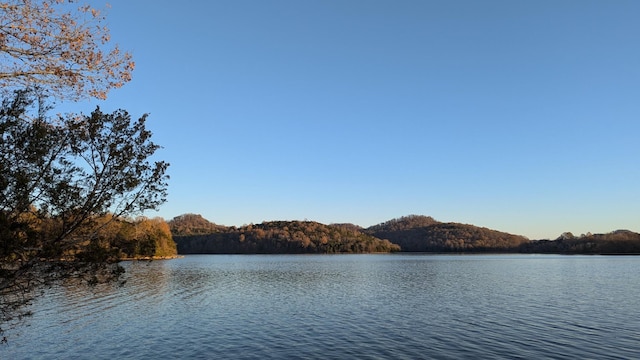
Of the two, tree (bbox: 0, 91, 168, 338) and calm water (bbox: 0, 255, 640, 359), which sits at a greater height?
tree (bbox: 0, 91, 168, 338)

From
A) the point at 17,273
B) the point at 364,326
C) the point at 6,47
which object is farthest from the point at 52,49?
the point at 364,326

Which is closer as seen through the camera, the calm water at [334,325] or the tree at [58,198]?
the tree at [58,198]

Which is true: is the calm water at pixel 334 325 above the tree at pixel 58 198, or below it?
below

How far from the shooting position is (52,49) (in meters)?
10.8

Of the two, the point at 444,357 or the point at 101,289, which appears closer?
the point at 444,357

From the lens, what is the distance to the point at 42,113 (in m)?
12.2

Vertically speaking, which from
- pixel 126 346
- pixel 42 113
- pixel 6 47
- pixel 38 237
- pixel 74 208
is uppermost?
pixel 6 47

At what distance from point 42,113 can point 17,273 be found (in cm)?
452

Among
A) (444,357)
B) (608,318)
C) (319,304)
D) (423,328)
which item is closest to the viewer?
(444,357)

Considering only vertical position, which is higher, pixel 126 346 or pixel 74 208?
pixel 74 208

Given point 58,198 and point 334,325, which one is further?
point 334,325

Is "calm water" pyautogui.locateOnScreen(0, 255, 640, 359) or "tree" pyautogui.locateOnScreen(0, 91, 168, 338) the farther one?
"calm water" pyautogui.locateOnScreen(0, 255, 640, 359)

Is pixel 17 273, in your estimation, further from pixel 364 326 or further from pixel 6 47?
pixel 364 326

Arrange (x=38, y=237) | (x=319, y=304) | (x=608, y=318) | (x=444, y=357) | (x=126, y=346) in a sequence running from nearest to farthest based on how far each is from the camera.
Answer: (x=38, y=237), (x=444, y=357), (x=126, y=346), (x=608, y=318), (x=319, y=304)
